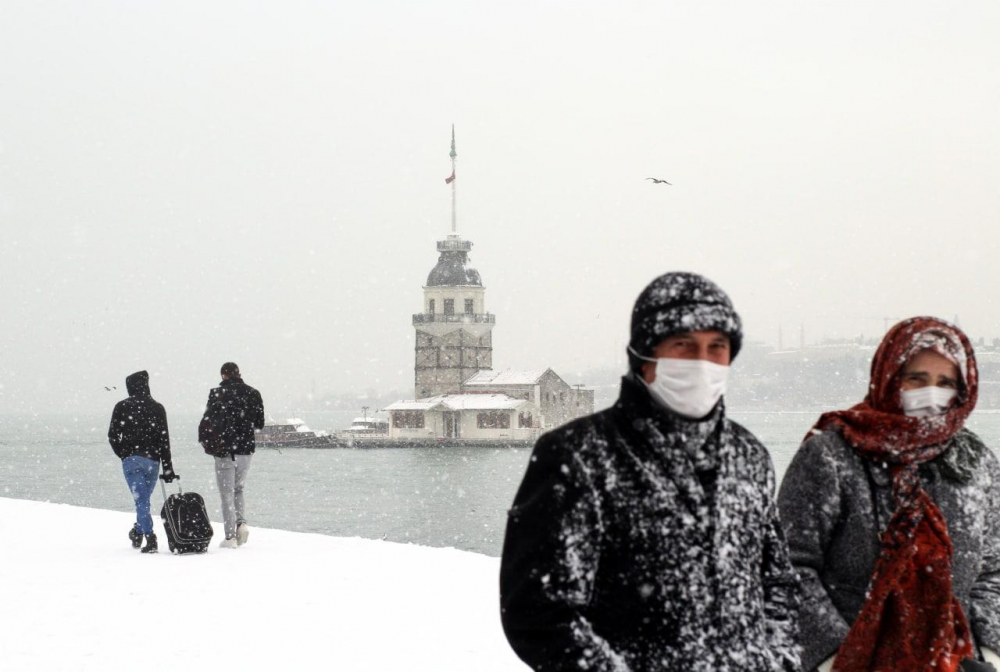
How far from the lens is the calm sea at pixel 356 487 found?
42.2 m

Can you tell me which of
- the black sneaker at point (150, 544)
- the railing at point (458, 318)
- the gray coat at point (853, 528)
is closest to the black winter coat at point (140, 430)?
the black sneaker at point (150, 544)

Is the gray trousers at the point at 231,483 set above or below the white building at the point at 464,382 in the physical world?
above

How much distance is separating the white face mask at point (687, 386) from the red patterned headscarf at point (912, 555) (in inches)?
28.7

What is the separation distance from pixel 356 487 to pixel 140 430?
170ft

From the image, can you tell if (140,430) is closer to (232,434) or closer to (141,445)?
(141,445)

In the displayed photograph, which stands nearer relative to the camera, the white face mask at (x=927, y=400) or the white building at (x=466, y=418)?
the white face mask at (x=927, y=400)

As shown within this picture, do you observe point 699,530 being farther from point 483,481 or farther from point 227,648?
point 483,481

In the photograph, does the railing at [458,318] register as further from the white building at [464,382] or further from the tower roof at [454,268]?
the tower roof at [454,268]

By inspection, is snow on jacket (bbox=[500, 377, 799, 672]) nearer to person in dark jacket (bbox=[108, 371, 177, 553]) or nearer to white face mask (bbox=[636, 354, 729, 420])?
white face mask (bbox=[636, 354, 729, 420])

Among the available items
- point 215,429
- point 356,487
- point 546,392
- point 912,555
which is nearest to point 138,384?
point 215,429

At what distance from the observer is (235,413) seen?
806cm

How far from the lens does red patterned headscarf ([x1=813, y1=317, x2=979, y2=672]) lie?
243 centimetres

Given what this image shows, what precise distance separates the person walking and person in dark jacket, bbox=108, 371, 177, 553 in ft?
1.11

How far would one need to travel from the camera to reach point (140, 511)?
798 cm
